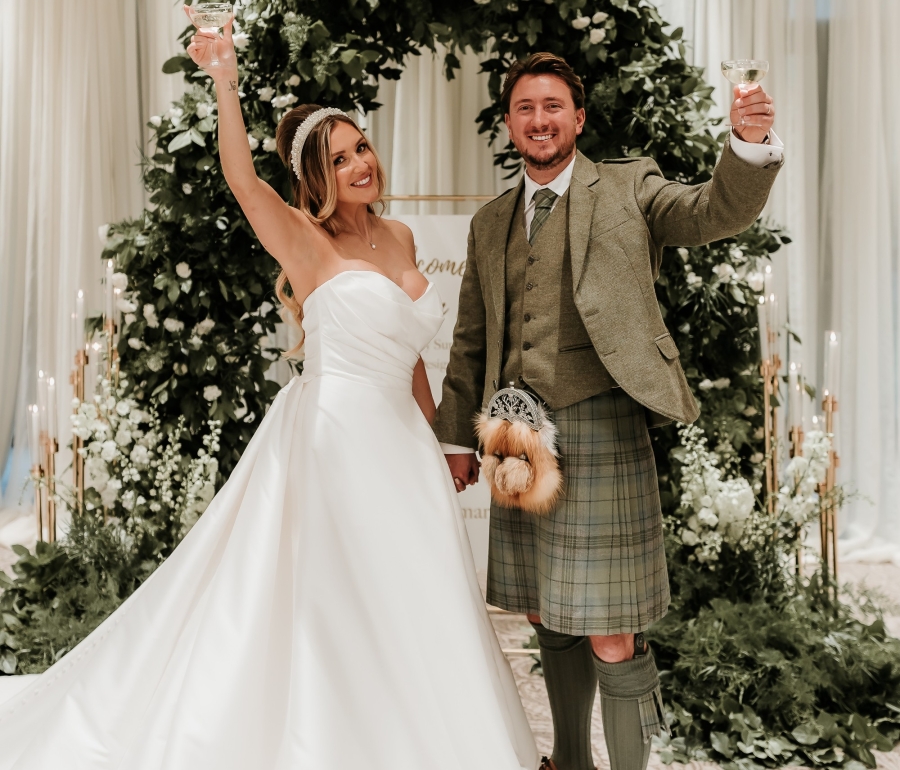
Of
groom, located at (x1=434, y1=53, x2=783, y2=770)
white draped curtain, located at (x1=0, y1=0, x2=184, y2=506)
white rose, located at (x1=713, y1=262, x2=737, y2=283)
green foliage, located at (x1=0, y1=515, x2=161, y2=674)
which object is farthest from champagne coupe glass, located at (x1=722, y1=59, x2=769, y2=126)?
white draped curtain, located at (x1=0, y1=0, x2=184, y2=506)

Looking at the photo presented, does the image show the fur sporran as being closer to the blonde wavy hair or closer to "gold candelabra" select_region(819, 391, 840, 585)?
the blonde wavy hair

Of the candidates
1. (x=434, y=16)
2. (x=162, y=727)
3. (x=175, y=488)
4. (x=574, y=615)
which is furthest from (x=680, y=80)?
(x=162, y=727)

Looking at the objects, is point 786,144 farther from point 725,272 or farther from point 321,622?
point 321,622

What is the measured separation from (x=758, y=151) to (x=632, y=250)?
0.39 metres

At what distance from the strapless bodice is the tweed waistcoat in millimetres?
327

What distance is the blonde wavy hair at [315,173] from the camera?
2.33 meters

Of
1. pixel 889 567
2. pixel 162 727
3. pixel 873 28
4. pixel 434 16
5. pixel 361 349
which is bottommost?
pixel 889 567

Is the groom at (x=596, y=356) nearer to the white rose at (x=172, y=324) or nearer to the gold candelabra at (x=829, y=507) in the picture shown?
the gold candelabra at (x=829, y=507)

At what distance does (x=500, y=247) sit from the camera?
225cm

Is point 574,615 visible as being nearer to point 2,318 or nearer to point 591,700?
point 591,700

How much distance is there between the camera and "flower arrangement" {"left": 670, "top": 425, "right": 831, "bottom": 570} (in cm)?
304

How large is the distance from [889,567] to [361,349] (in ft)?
11.5

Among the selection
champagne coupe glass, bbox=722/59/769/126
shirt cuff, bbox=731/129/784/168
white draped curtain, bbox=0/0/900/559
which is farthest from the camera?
white draped curtain, bbox=0/0/900/559

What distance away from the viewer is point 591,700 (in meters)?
2.36
